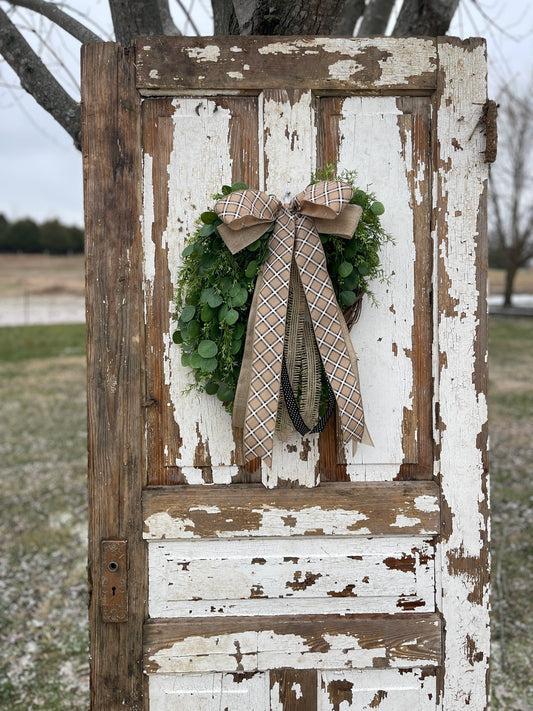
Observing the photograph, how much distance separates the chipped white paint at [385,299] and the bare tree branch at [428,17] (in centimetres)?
150

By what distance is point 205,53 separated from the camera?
6.32 ft

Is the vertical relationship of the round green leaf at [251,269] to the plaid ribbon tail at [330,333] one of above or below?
above

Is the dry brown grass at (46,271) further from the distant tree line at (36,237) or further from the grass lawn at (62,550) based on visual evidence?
the grass lawn at (62,550)

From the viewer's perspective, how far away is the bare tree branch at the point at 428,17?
123 inches

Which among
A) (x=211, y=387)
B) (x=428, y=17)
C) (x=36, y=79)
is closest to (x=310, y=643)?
(x=211, y=387)

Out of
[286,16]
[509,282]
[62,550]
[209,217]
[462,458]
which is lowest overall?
[62,550]

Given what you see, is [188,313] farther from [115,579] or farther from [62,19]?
[62,19]

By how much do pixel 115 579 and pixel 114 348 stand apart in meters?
0.73

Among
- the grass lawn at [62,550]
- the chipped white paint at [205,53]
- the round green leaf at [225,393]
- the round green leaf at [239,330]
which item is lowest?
the grass lawn at [62,550]

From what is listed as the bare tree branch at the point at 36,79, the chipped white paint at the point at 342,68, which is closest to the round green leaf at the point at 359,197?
the chipped white paint at the point at 342,68

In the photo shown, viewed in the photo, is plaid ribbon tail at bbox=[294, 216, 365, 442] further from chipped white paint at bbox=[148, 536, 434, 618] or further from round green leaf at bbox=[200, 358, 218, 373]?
chipped white paint at bbox=[148, 536, 434, 618]

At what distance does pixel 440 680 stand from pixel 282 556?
0.64 metres

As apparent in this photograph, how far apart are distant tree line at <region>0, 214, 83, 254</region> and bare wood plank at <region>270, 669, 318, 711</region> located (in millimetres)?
44856

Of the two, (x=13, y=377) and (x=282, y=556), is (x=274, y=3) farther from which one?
(x=13, y=377)
